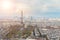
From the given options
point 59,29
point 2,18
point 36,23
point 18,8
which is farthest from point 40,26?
point 2,18

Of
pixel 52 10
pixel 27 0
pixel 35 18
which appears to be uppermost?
pixel 27 0

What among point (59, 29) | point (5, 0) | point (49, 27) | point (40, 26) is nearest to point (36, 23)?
point (40, 26)

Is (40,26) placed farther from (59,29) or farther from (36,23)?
(59,29)

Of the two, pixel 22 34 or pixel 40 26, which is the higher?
pixel 40 26

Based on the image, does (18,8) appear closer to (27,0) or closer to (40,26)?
(27,0)

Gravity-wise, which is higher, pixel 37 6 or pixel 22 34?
pixel 37 6

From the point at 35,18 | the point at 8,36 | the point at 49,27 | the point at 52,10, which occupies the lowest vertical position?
the point at 8,36

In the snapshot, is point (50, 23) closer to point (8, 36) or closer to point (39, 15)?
point (39, 15)

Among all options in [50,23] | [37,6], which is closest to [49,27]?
[50,23]
